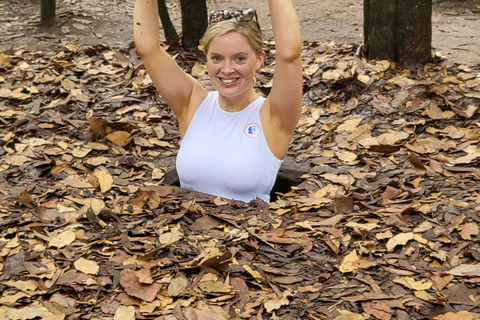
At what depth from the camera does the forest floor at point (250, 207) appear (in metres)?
2.95

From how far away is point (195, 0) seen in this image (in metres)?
6.50

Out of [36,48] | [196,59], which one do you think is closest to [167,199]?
[196,59]

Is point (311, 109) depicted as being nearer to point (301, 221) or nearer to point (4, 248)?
point (301, 221)

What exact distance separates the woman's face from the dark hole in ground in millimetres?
970

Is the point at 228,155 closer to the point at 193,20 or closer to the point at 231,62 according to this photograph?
the point at 231,62

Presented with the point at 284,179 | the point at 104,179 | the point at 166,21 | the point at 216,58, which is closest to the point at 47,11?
the point at 166,21

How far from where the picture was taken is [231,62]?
3.72 m

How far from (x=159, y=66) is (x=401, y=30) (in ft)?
8.76

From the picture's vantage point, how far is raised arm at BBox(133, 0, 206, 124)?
377cm

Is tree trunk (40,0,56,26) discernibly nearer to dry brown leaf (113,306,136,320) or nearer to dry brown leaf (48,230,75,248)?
dry brown leaf (48,230,75,248)

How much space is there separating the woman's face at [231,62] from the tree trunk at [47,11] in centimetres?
504

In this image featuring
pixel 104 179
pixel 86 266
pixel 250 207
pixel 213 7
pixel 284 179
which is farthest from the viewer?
pixel 213 7

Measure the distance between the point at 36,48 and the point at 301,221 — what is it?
4846 millimetres

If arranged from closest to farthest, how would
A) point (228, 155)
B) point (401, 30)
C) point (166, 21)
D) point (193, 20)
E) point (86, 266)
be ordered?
1. point (86, 266)
2. point (228, 155)
3. point (401, 30)
4. point (193, 20)
5. point (166, 21)
